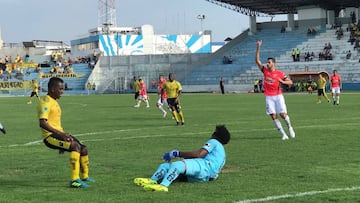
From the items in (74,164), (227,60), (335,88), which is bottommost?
(335,88)

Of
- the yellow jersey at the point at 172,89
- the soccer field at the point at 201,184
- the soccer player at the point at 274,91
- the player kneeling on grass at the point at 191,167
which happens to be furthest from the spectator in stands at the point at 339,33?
the player kneeling on grass at the point at 191,167

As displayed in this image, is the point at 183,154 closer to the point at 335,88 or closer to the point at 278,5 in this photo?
the point at 335,88

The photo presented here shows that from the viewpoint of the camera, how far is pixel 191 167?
925cm

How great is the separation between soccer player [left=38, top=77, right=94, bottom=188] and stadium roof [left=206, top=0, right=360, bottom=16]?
66075 mm

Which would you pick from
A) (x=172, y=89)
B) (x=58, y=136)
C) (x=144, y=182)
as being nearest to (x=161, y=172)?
(x=144, y=182)

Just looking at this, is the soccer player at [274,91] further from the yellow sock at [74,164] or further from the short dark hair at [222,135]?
the yellow sock at [74,164]

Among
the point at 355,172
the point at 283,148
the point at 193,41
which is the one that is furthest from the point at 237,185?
the point at 193,41

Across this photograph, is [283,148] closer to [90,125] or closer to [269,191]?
[269,191]

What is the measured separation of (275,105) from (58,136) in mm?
9021

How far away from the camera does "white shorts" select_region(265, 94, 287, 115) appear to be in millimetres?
16844

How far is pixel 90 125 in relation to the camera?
23.5 m

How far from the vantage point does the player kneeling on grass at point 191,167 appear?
9.02 metres

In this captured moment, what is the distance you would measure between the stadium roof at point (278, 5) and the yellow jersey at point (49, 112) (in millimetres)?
66122

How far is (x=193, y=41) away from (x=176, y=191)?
112552mm
